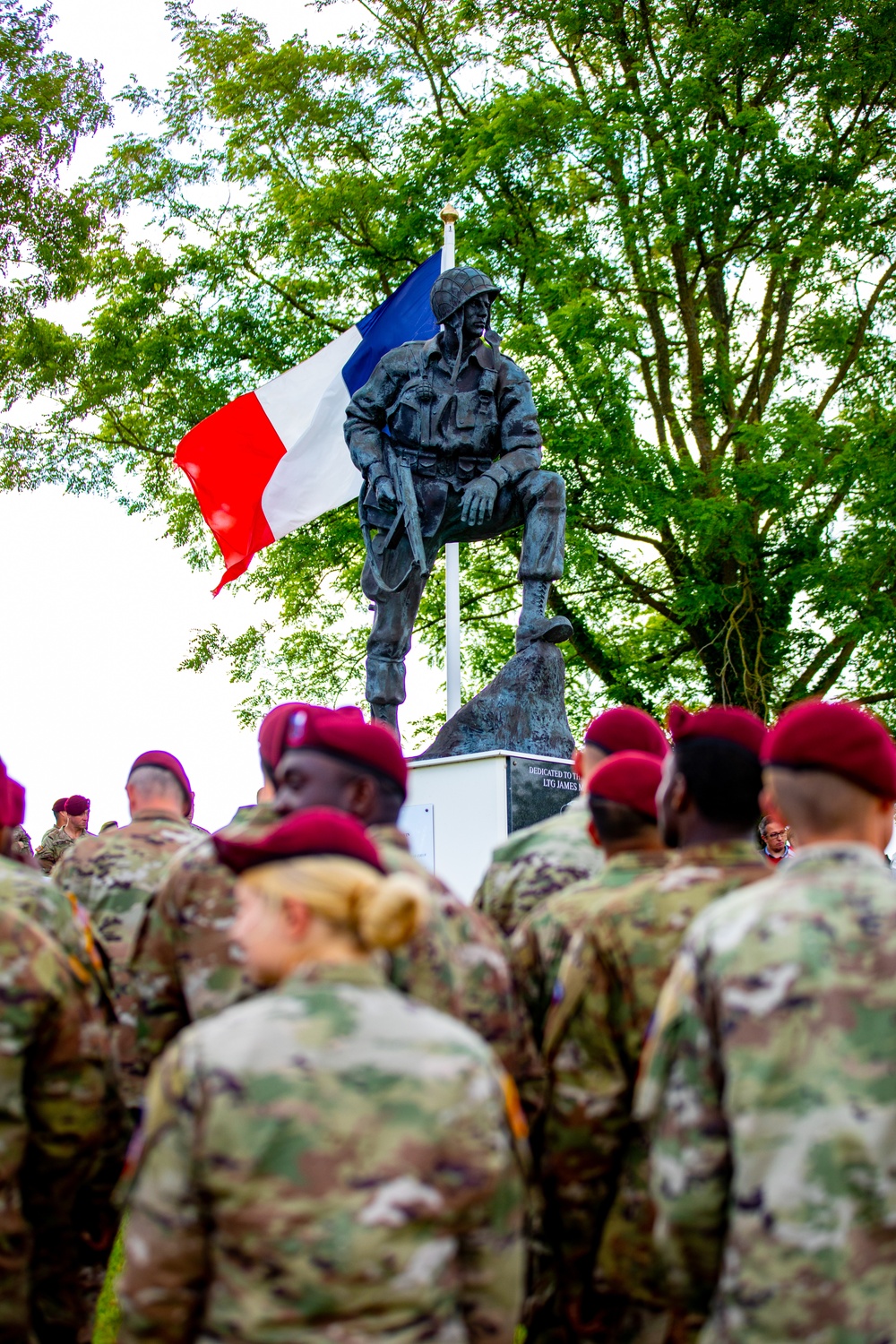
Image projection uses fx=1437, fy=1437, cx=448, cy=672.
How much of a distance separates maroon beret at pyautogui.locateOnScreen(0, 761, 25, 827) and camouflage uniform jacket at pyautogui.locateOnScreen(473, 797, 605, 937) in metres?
1.34

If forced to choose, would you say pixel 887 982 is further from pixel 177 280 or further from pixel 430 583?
pixel 177 280

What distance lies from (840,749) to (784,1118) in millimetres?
667

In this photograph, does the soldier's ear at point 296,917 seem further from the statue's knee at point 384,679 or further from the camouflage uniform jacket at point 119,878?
the statue's knee at point 384,679

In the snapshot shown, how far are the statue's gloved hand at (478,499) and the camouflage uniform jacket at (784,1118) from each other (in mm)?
5860

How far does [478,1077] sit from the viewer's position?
2117mm

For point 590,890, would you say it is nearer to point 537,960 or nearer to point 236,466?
point 537,960

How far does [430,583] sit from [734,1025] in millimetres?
14986

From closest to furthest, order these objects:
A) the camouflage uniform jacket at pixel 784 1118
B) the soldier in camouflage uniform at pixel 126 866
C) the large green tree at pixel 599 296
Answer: the camouflage uniform jacket at pixel 784 1118 → the soldier in camouflage uniform at pixel 126 866 → the large green tree at pixel 599 296

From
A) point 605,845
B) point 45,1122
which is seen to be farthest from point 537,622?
point 45,1122

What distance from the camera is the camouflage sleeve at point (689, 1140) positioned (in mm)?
2340

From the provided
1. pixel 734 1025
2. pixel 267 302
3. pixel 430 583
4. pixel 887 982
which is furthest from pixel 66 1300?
pixel 267 302

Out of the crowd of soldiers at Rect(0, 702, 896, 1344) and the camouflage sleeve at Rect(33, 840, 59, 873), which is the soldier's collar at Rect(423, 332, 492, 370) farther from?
the crowd of soldiers at Rect(0, 702, 896, 1344)

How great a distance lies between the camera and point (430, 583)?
17.2 m

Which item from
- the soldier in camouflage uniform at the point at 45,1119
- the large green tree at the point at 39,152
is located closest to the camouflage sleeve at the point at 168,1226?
the soldier in camouflage uniform at the point at 45,1119
